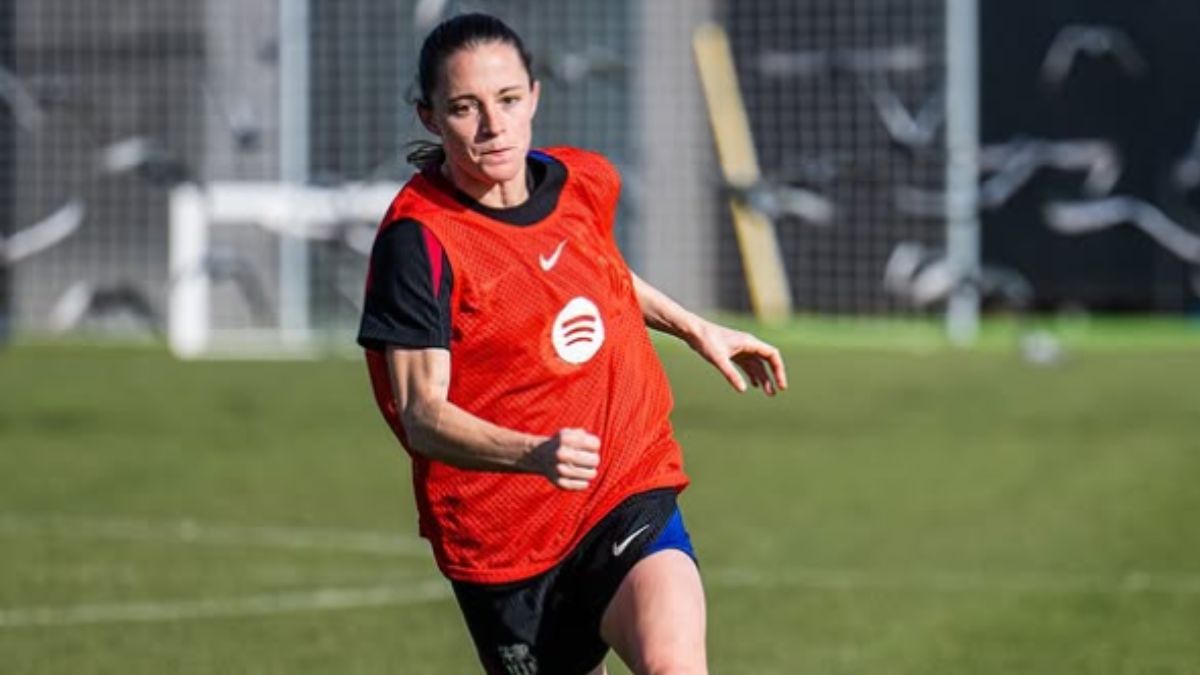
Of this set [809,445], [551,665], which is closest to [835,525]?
[809,445]

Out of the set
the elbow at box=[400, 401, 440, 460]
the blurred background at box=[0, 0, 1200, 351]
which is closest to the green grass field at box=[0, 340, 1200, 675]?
the blurred background at box=[0, 0, 1200, 351]

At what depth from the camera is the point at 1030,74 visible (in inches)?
1016

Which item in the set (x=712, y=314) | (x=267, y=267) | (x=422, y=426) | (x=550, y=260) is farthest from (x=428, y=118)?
(x=712, y=314)

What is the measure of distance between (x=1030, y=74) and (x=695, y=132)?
418cm

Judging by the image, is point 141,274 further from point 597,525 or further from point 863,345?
point 597,525

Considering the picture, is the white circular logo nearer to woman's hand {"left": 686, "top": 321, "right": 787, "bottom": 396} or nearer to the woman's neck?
the woman's neck

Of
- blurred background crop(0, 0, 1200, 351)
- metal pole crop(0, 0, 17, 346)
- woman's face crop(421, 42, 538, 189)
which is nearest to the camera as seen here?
woman's face crop(421, 42, 538, 189)

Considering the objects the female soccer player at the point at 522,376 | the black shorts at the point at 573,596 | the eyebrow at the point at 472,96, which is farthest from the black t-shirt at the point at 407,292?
the black shorts at the point at 573,596

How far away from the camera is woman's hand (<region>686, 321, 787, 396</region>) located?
5.46 meters

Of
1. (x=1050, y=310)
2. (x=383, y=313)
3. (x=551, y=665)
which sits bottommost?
(x=1050, y=310)

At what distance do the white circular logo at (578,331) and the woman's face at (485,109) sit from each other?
0.30 metres

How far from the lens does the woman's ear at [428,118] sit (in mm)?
5090

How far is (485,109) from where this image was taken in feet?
16.3

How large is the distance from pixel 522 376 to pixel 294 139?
1638cm
